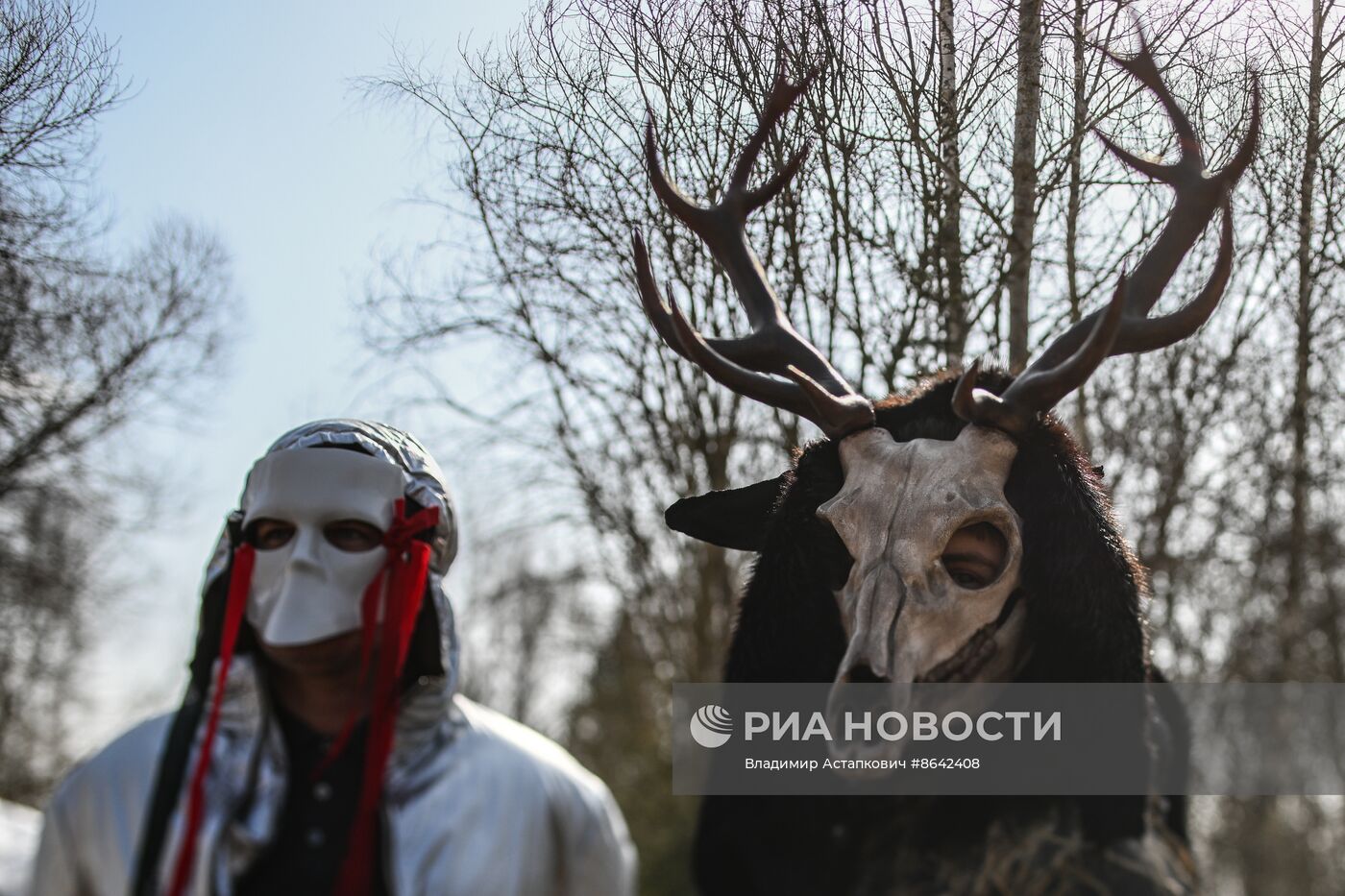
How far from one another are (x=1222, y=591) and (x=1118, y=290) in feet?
35.0

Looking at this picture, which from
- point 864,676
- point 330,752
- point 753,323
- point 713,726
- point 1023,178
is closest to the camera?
point 330,752

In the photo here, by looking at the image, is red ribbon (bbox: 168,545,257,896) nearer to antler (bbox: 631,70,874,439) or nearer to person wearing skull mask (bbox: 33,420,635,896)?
person wearing skull mask (bbox: 33,420,635,896)

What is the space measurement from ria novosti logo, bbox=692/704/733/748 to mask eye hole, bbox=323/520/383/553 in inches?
65.0

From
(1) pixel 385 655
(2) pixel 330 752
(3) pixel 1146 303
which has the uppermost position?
(3) pixel 1146 303

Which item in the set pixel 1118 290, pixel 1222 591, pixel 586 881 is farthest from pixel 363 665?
pixel 1222 591

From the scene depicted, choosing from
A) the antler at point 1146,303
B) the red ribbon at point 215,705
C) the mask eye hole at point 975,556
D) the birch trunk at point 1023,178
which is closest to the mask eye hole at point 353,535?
the red ribbon at point 215,705

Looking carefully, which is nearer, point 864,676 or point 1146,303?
point 864,676

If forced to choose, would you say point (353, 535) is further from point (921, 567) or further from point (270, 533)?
point (921, 567)

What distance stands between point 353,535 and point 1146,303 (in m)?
2.56

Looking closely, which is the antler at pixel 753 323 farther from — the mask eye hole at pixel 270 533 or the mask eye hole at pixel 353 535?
the mask eye hole at pixel 270 533

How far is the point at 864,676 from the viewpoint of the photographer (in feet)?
12.9

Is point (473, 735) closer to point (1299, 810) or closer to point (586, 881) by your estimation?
point (586, 881)

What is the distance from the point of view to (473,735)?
3.24 metres

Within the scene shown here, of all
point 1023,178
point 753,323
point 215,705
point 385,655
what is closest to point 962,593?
point 753,323
